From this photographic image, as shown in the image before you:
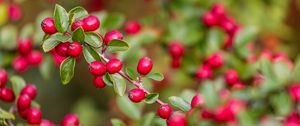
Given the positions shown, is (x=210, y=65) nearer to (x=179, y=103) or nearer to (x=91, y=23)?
(x=179, y=103)

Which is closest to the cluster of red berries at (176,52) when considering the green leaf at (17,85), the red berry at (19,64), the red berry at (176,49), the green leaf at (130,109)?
the red berry at (176,49)

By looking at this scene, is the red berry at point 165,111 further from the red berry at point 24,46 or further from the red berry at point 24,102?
the red berry at point 24,46

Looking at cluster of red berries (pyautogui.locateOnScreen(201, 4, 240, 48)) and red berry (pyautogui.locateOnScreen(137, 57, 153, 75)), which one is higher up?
cluster of red berries (pyautogui.locateOnScreen(201, 4, 240, 48))

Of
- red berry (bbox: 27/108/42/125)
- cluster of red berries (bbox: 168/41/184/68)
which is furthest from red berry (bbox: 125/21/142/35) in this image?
red berry (bbox: 27/108/42/125)

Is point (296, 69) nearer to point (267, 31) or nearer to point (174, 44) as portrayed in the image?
point (174, 44)

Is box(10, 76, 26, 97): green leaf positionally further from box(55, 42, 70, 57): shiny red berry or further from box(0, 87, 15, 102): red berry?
box(55, 42, 70, 57): shiny red berry

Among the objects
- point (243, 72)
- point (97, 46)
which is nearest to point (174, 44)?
point (243, 72)
